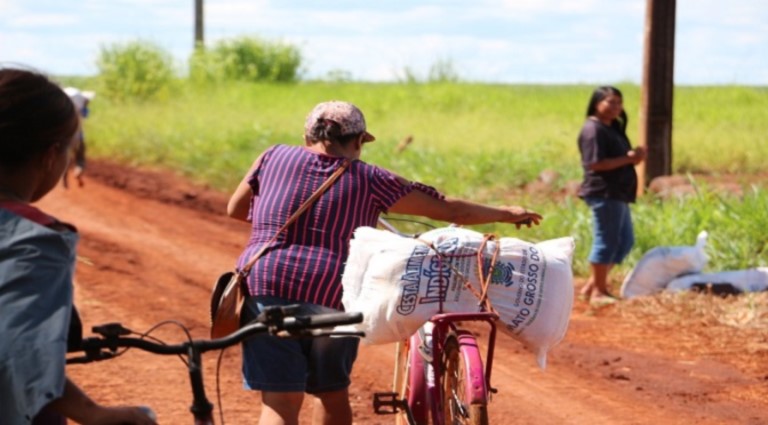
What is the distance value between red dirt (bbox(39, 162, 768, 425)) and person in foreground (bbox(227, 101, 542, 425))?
203cm

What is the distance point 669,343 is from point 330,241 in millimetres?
4748

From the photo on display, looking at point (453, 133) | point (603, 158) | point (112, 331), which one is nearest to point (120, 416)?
point (112, 331)

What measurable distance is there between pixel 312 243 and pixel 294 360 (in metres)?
0.43

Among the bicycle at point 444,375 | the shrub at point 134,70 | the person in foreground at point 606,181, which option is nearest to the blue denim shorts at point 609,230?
the person in foreground at point 606,181

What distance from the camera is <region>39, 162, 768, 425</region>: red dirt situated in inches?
298

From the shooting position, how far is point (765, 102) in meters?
26.7

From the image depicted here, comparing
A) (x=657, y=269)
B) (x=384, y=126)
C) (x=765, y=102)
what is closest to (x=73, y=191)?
(x=384, y=126)

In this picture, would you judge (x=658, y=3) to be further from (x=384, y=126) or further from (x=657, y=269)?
(x=384, y=126)

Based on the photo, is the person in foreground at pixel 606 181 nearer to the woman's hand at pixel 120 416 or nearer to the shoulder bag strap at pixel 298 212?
the shoulder bag strap at pixel 298 212

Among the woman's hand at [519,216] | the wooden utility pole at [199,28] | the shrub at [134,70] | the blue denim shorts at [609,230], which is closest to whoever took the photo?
the woman's hand at [519,216]

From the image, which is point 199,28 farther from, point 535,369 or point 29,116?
point 29,116

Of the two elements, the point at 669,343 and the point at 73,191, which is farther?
the point at 73,191

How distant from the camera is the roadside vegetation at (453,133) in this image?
1241cm

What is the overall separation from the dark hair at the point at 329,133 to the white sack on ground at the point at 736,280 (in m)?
5.83
